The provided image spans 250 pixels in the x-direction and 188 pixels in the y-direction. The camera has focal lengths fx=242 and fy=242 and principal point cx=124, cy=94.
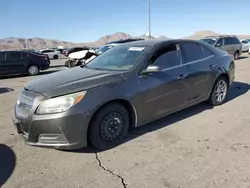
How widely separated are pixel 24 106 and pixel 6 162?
0.80 meters

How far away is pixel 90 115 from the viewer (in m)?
3.29

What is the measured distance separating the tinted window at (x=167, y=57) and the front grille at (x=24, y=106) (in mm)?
2063

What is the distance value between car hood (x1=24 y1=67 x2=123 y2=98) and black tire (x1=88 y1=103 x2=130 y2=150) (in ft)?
1.30

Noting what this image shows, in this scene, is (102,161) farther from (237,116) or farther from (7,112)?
(7,112)

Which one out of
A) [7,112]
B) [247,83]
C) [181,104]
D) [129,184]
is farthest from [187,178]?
[247,83]

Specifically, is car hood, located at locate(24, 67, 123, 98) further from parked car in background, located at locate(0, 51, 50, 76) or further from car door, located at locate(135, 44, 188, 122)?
parked car in background, located at locate(0, 51, 50, 76)

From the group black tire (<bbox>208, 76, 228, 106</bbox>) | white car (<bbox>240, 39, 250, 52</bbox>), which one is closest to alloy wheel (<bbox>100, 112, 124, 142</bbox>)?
black tire (<bbox>208, 76, 228, 106</bbox>)

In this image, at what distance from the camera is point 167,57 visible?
4391mm

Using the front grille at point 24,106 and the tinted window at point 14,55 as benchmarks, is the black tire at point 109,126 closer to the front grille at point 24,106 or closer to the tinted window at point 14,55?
the front grille at point 24,106

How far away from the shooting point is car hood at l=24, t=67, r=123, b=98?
3.29m

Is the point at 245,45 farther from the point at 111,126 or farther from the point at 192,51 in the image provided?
the point at 111,126

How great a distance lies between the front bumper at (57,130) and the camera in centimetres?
315

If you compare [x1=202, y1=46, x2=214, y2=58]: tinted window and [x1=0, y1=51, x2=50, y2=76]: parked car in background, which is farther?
[x1=0, y1=51, x2=50, y2=76]: parked car in background

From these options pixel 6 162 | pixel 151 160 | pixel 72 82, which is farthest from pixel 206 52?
pixel 6 162
